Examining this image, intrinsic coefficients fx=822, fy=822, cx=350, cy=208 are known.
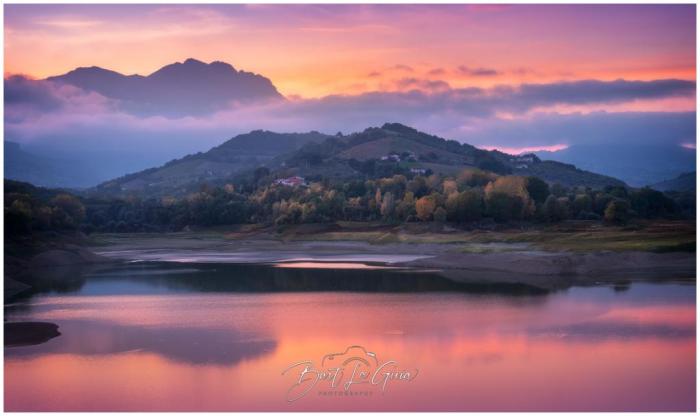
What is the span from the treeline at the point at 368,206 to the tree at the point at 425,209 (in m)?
0.13

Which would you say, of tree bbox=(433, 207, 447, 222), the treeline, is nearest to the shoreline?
tree bbox=(433, 207, 447, 222)

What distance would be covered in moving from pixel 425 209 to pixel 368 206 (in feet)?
62.2

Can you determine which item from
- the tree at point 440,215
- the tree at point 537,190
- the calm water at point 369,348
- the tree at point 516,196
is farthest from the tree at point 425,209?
the calm water at point 369,348

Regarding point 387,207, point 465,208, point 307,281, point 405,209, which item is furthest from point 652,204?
point 307,281

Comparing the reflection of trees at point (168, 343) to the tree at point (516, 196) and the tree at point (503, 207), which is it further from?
the tree at point (516, 196)

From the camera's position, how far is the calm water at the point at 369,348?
2581 centimetres

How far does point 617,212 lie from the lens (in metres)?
97.2

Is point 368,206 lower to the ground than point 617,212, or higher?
higher

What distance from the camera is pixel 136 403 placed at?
25.5 meters

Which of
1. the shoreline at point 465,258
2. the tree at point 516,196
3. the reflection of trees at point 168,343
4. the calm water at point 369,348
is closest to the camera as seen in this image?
the calm water at point 369,348

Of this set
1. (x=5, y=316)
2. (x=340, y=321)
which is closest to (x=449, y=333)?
(x=340, y=321)

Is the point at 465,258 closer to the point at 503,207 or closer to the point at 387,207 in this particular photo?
the point at 503,207

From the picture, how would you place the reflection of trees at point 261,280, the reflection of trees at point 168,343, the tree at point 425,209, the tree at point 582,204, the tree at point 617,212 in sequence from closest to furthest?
1. the reflection of trees at point 168,343
2. the reflection of trees at point 261,280
3. the tree at point 617,212
4. the tree at point 582,204
5. the tree at point 425,209

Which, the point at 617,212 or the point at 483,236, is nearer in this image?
the point at 483,236
